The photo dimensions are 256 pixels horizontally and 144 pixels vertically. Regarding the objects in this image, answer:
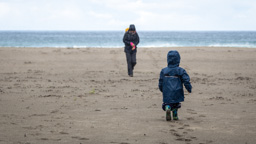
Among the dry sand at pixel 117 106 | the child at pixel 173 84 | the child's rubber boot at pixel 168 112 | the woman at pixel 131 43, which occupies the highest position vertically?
the woman at pixel 131 43

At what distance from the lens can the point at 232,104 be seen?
7.72 m

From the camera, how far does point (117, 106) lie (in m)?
7.48

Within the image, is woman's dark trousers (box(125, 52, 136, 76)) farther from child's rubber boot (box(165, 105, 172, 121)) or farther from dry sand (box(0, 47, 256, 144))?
child's rubber boot (box(165, 105, 172, 121))

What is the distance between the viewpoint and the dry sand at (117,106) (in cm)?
510

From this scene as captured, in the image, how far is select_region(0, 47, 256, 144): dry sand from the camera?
5.10m

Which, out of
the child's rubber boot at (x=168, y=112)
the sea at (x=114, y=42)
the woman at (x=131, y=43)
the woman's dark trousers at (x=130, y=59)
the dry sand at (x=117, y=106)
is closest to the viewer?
the dry sand at (x=117, y=106)

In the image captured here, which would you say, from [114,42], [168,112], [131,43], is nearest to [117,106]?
[168,112]

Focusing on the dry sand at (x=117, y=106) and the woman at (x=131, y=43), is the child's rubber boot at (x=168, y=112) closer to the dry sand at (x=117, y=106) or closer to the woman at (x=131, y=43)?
the dry sand at (x=117, y=106)

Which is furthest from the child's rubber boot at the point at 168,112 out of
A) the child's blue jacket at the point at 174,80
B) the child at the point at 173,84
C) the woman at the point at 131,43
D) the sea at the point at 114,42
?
the sea at the point at 114,42

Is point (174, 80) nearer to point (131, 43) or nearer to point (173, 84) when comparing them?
point (173, 84)

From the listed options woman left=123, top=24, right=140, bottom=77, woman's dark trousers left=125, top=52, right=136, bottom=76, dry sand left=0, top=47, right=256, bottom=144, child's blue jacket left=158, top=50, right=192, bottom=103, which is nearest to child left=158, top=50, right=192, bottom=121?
child's blue jacket left=158, top=50, right=192, bottom=103

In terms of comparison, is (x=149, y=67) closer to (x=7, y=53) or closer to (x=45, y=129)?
(x=7, y=53)

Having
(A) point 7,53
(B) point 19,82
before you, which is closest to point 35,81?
(B) point 19,82

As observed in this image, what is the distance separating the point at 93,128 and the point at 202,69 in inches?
406
